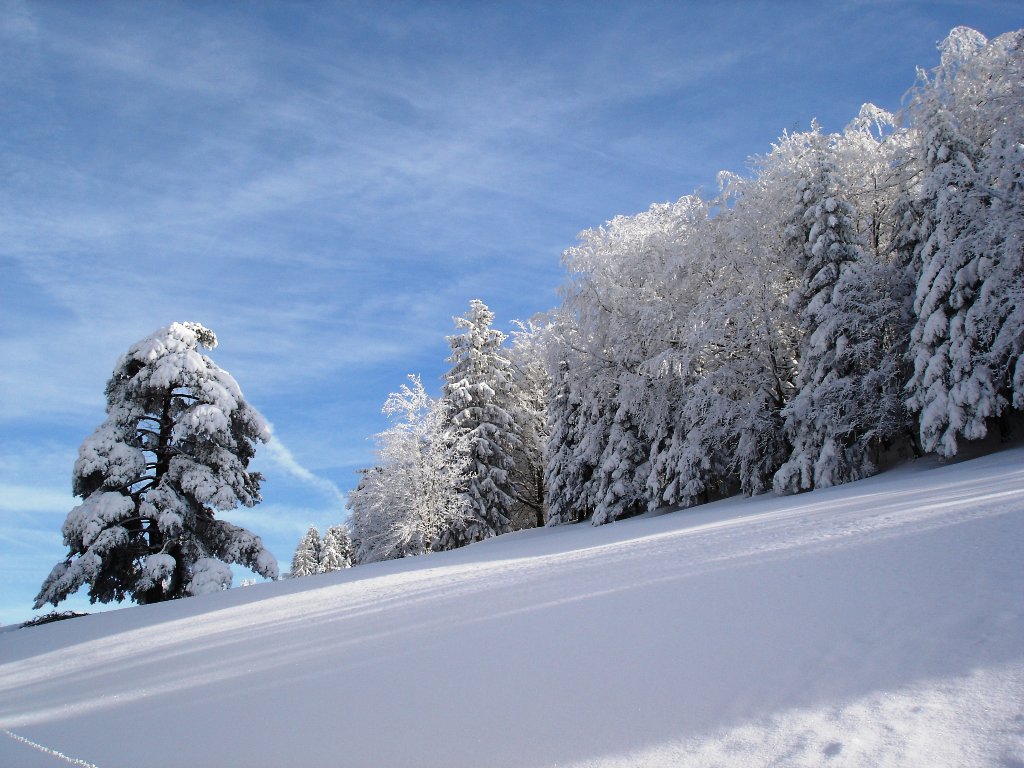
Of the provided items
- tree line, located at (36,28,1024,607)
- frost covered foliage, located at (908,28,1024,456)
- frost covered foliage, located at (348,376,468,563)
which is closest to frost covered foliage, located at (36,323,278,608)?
tree line, located at (36,28,1024,607)

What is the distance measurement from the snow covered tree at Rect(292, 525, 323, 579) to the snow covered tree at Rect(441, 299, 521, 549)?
28254 mm

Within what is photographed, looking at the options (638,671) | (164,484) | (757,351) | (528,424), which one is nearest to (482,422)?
(528,424)

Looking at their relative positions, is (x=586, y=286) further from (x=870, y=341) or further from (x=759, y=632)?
(x=759, y=632)

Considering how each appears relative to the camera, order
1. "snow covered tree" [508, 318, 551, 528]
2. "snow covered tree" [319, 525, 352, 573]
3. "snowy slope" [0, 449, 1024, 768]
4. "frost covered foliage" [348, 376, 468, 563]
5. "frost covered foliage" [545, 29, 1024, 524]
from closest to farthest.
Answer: "snowy slope" [0, 449, 1024, 768] < "frost covered foliage" [545, 29, 1024, 524] < "frost covered foliage" [348, 376, 468, 563] < "snow covered tree" [508, 318, 551, 528] < "snow covered tree" [319, 525, 352, 573]

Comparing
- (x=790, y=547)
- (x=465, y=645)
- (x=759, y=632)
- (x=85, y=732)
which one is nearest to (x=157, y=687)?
(x=85, y=732)

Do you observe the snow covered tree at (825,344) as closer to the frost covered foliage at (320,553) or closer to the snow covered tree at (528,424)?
the snow covered tree at (528,424)

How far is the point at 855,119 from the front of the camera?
77.9 ft

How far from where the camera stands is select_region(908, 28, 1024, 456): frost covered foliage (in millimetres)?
15297

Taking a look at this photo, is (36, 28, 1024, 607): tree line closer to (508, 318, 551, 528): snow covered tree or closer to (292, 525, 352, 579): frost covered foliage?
(508, 318, 551, 528): snow covered tree

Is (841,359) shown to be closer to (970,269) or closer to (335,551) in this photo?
(970,269)

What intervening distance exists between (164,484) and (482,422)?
1782 cm

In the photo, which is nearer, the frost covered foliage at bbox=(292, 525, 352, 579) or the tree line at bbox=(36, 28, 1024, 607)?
the tree line at bbox=(36, 28, 1024, 607)

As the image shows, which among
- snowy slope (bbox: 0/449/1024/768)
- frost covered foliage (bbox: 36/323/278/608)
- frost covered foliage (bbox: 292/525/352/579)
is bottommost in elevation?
frost covered foliage (bbox: 292/525/352/579)

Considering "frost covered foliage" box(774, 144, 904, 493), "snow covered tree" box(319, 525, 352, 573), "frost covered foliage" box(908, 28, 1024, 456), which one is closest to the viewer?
"frost covered foliage" box(908, 28, 1024, 456)
